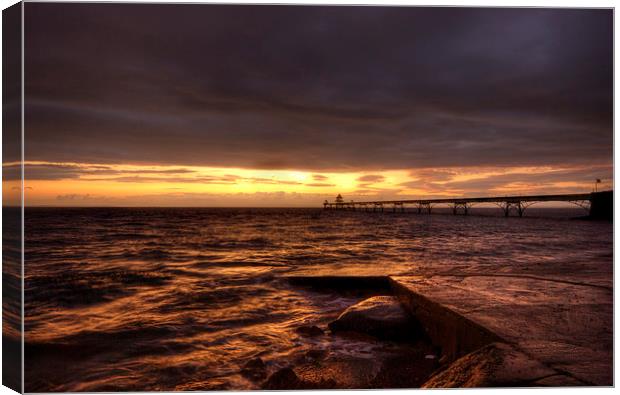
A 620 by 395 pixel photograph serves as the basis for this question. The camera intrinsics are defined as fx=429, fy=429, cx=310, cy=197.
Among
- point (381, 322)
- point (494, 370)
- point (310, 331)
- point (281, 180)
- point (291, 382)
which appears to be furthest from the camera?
point (281, 180)

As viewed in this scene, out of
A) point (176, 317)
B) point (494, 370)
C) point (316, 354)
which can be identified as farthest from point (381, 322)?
point (176, 317)

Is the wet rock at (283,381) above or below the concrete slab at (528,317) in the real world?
below

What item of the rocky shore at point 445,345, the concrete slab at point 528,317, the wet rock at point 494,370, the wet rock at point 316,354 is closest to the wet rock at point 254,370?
the rocky shore at point 445,345

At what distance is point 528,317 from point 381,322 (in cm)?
145

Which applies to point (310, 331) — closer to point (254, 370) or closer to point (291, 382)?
point (254, 370)

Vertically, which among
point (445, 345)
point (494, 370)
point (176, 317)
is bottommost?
point (176, 317)

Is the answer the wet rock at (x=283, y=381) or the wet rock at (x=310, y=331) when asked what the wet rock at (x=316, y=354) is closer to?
the wet rock at (x=283, y=381)

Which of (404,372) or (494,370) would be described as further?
(404,372)

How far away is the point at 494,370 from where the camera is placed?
2600mm

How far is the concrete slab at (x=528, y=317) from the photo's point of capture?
9.14 feet

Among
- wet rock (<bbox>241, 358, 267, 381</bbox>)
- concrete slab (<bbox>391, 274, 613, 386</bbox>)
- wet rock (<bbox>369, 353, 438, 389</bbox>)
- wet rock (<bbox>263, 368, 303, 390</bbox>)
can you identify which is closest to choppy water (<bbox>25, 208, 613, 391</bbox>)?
wet rock (<bbox>241, 358, 267, 381</bbox>)

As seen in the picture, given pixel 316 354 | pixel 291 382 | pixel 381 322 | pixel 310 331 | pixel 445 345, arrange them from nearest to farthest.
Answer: pixel 291 382, pixel 445 345, pixel 316 354, pixel 381 322, pixel 310 331

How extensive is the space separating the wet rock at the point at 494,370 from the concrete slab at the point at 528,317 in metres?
0.10

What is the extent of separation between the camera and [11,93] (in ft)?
11.2
